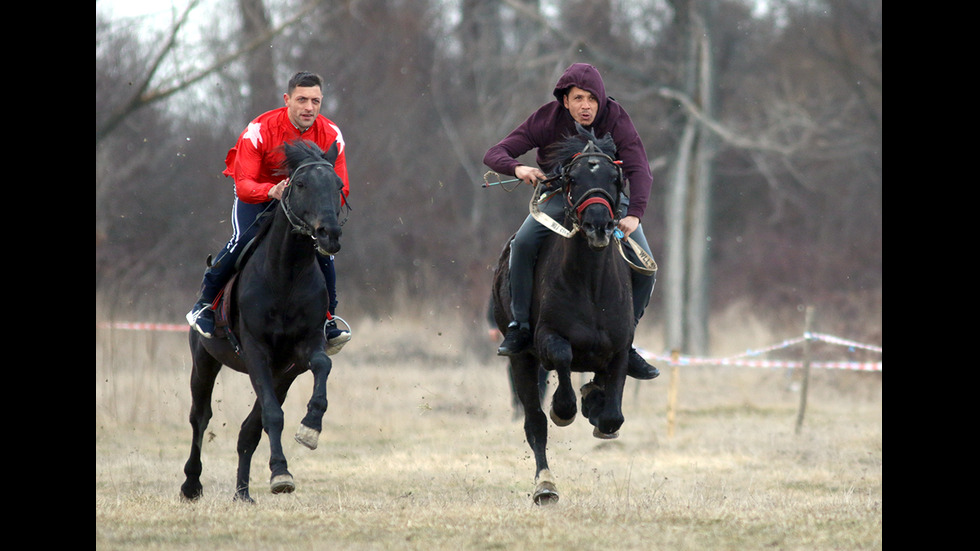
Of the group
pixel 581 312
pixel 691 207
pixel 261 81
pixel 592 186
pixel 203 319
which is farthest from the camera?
pixel 691 207

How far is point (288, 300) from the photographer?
8.32 m

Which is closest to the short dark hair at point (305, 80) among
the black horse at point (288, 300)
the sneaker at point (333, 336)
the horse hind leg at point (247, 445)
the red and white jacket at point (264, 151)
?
the red and white jacket at point (264, 151)

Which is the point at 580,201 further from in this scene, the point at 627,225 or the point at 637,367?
the point at 637,367

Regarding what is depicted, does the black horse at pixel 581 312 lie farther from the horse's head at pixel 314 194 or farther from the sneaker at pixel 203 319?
the sneaker at pixel 203 319

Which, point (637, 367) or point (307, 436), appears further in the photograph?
point (637, 367)

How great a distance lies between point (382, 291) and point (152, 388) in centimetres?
1005

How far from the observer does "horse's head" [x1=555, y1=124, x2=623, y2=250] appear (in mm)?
7281

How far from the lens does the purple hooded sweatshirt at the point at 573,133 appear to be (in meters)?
8.37

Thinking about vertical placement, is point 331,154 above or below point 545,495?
above

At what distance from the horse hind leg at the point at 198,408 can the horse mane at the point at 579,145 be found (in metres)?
3.33

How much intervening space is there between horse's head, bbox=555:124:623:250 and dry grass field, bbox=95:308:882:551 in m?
1.83

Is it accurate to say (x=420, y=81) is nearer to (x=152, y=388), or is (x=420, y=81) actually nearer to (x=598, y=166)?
(x=152, y=388)

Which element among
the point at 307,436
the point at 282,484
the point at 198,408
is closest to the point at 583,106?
the point at 307,436

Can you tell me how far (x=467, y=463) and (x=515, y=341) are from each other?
3.61m
